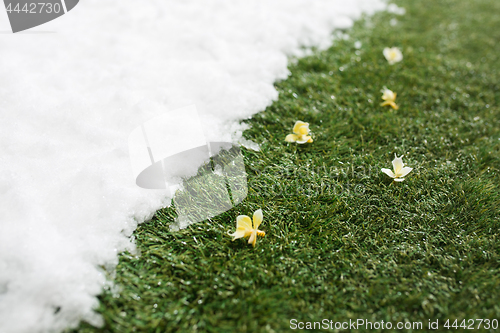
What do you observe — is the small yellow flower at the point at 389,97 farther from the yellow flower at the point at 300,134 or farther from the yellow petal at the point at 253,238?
the yellow petal at the point at 253,238

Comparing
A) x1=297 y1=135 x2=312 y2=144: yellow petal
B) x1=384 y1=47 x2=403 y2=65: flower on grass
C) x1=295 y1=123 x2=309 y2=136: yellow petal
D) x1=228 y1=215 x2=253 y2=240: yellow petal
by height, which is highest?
x1=384 y1=47 x2=403 y2=65: flower on grass

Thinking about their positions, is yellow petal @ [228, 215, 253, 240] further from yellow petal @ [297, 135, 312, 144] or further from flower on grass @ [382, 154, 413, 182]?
flower on grass @ [382, 154, 413, 182]

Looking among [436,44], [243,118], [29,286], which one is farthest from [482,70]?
[29,286]

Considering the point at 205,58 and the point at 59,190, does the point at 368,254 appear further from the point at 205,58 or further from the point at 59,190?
the point at 205,58

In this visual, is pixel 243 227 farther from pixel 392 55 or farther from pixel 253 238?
pixel 392 55

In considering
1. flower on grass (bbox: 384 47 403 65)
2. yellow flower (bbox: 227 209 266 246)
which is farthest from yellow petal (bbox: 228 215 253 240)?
flower on grass (bbox: 384 47 403 65)
